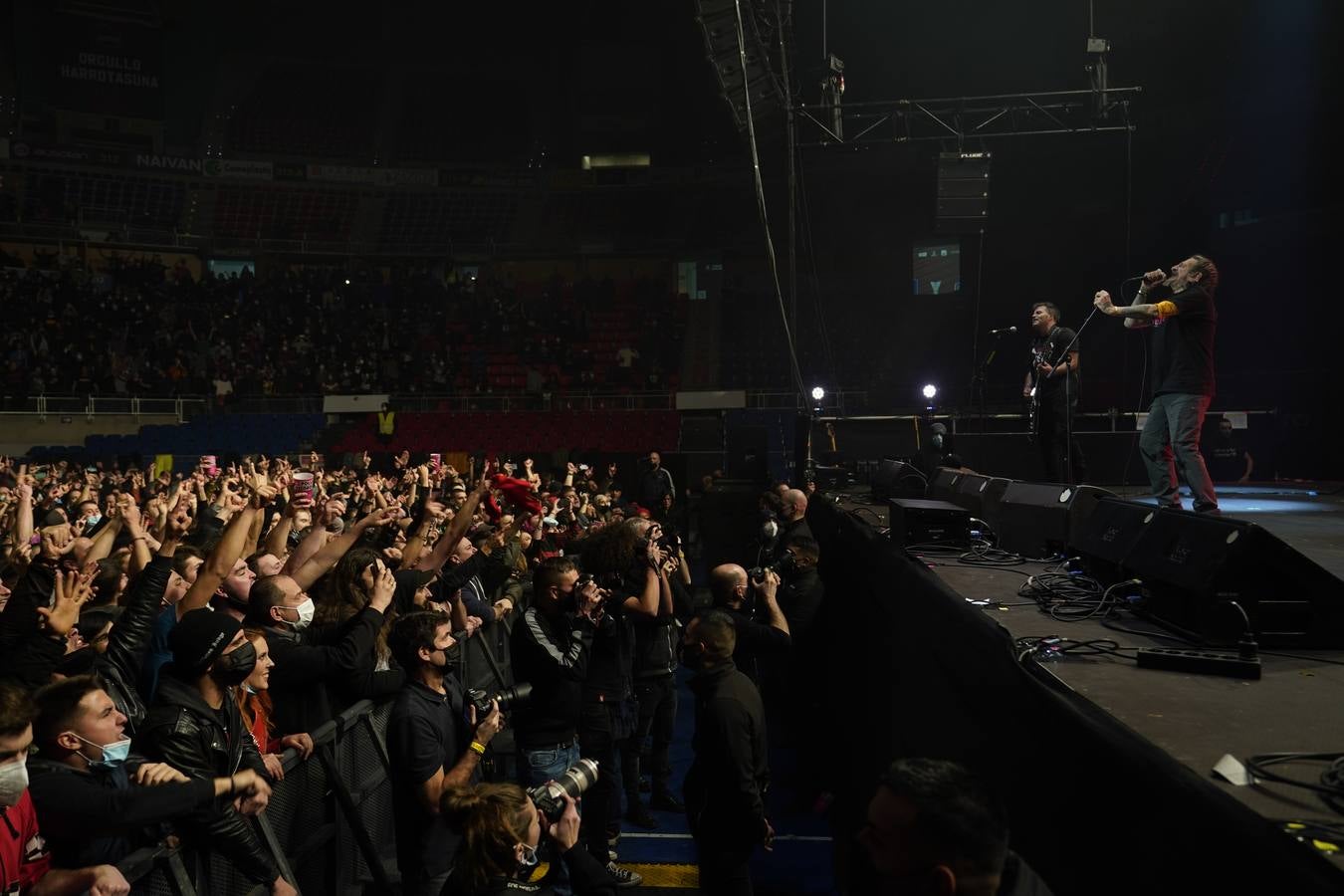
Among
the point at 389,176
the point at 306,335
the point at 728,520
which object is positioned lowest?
the point at 728,520

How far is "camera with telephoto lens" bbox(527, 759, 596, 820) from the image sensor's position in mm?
2549

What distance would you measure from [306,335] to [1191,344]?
23.7 m

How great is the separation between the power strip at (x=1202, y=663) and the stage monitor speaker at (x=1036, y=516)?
195 cm

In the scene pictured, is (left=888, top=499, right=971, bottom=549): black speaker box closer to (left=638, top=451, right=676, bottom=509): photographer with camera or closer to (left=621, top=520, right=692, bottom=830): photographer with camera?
(left=621, top=520, right=692, bottom=830): photographer with camera

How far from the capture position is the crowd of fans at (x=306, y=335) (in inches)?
867

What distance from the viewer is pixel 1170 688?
2291 mm

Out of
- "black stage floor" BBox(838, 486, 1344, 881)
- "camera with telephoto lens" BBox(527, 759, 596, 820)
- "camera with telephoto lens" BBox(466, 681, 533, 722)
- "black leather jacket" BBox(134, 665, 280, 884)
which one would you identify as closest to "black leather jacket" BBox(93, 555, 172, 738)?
"black leather jacket" BBox(134, 665, 280, 884)

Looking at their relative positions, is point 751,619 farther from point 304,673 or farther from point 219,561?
point 219,561

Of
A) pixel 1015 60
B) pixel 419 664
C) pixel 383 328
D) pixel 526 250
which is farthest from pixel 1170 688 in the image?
pixel 526 250

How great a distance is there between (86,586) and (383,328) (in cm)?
2230

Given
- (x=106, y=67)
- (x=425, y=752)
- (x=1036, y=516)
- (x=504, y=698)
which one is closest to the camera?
(x=425, y=752)

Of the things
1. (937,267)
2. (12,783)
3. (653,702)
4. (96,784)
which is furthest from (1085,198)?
(12,783)

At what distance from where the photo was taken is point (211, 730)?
2.81 m

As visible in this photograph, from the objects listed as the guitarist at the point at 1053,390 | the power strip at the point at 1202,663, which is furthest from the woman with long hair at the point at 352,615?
the guitarist at the point at 1053,390
